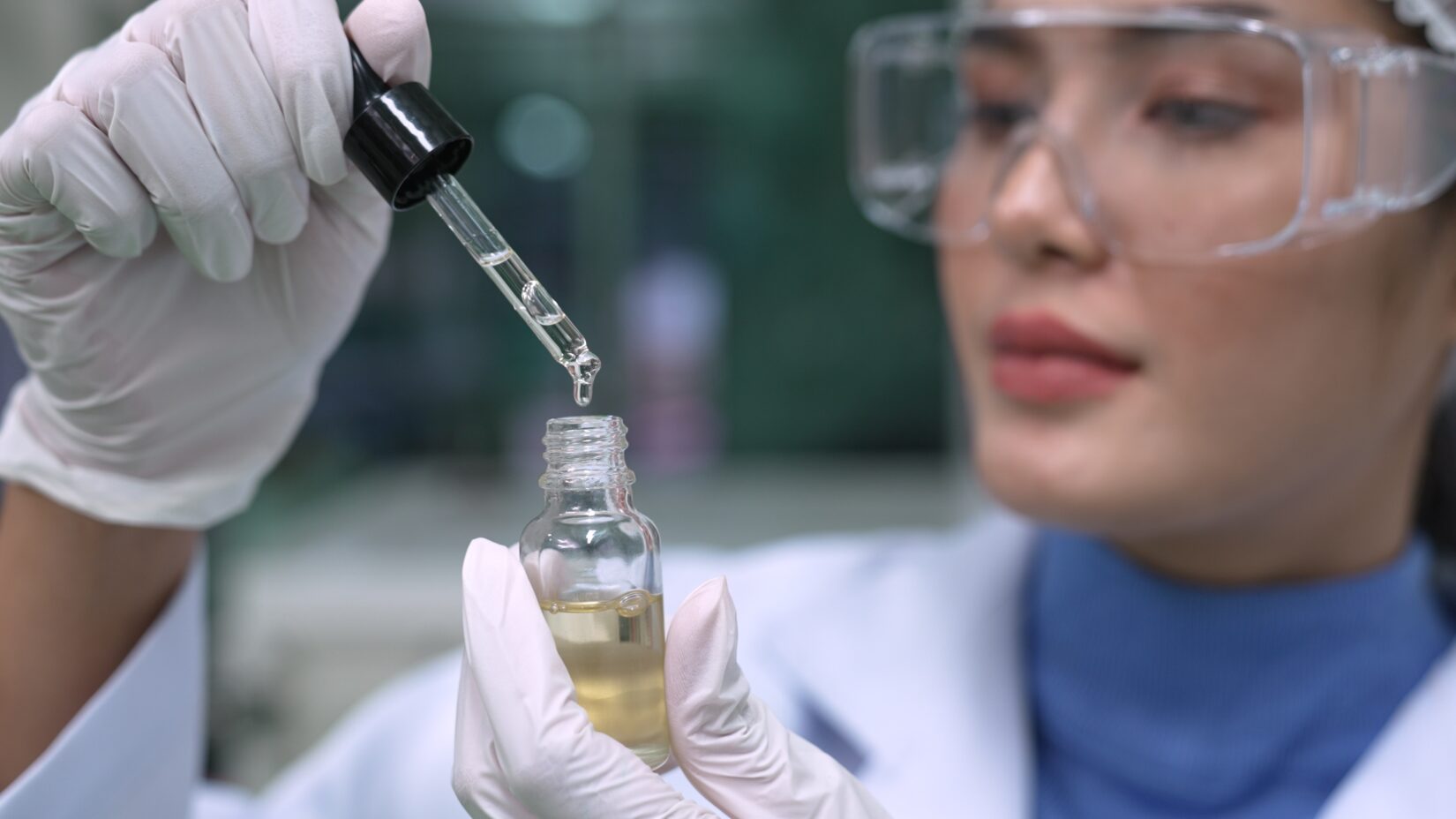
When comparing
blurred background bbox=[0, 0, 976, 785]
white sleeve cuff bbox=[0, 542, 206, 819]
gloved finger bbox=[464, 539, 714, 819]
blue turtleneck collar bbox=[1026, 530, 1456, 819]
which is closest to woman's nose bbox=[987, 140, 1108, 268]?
blue turtleneck collar bbox=[1026, 530, 1456, 819]

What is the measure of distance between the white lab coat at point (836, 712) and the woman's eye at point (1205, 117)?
49 cm

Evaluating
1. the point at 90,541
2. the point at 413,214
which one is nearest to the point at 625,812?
the point at 90,541

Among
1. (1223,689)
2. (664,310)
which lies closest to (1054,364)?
(1223,689)

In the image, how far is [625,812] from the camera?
56 cm

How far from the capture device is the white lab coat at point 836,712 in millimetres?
805

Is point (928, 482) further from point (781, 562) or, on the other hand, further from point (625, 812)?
point (625, 812)

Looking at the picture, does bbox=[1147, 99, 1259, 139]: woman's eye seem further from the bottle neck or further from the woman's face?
the bottle neck

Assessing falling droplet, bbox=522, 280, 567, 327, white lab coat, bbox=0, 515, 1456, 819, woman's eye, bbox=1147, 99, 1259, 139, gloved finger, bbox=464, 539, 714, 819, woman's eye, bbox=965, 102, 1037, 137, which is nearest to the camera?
gloved finger, bbox=464, 539, 714, 819

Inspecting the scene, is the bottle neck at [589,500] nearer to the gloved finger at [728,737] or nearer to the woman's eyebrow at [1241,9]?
the gloved finger at [728,737]

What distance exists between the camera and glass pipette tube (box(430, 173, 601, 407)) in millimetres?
643

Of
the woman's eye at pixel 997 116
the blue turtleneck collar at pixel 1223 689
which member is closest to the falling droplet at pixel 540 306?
the woman's eye at pixel 997 116

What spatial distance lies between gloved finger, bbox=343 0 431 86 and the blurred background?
213 cm

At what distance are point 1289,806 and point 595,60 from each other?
2.38m

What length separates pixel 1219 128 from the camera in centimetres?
91
